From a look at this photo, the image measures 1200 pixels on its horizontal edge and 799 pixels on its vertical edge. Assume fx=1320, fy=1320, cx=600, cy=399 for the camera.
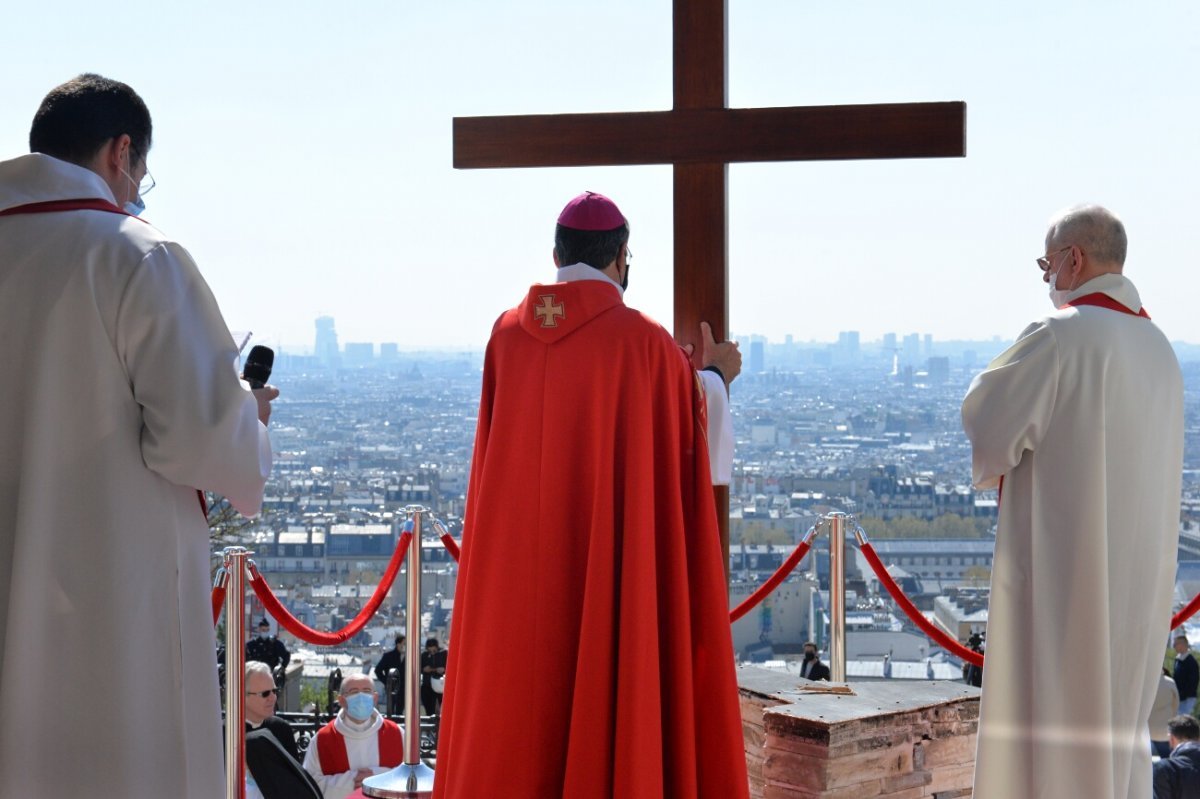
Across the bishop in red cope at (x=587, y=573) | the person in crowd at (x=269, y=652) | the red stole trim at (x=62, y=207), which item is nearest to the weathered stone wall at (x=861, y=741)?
the bishop in red cope at (x=587, y=573)

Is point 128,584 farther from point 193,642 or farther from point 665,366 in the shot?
point 665,366

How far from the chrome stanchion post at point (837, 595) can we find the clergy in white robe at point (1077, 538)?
3.89 feet

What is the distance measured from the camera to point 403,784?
5.10 meters

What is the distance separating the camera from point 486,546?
3.90m

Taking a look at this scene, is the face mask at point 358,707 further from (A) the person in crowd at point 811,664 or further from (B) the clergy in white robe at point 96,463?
(B) the clergy in white robe at point 96,463

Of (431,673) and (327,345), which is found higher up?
(327,345)

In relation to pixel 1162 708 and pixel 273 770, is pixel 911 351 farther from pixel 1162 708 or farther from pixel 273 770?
pixel 273 770

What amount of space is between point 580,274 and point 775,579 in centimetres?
207

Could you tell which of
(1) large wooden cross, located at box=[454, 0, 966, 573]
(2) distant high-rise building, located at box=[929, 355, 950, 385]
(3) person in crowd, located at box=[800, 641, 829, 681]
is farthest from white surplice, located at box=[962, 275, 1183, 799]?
(2) distant high-rise building, located at box=[929, 355, 950, 385]

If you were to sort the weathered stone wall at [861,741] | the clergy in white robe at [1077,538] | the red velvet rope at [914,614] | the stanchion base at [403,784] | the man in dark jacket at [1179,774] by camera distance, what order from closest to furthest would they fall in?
1. the clergy in white robe at [1077,538]
2. the weathered stone wall at [861,741]
3. the stanchion base at [403,784]
4. the red velvet rope at [914,614]
5. the man in dark jacket at [1179,774]

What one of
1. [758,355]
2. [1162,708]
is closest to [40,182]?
[1162,708]

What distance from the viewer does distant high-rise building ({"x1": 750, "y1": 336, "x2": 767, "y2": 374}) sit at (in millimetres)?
10101

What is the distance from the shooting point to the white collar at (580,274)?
396cm

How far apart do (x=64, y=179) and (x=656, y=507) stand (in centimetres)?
187
